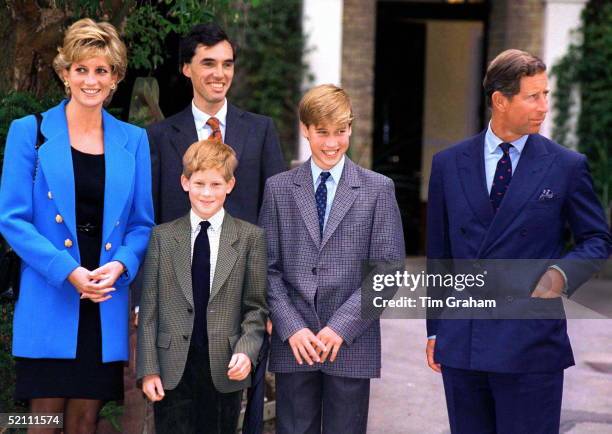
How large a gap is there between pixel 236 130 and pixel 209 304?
938 millimetres

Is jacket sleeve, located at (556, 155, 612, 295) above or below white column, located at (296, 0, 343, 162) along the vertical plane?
below

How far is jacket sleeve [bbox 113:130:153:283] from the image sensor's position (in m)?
3.61

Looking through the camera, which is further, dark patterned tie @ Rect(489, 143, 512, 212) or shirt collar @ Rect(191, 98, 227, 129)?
shirt collar @ Rect(191, 98, 227, 129)

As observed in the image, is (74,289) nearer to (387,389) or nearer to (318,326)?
(318,326)

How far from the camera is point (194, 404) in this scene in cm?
357

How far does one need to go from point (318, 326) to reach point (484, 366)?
0.62 meters

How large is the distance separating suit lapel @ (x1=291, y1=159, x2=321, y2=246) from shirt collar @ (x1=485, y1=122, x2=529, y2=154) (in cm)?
67

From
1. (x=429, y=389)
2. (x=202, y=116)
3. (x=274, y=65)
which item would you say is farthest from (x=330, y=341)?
(x=274, y=65)

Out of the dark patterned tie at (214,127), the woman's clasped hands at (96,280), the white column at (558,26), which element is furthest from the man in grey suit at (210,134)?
the white column at (558,26)

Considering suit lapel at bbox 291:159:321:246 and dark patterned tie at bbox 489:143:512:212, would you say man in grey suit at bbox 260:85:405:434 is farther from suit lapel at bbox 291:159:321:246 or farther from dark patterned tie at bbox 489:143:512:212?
dark patterned tie at bbox 489:143:512:212

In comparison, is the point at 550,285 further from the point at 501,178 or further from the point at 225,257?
the point at 225,257

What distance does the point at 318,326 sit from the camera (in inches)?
140

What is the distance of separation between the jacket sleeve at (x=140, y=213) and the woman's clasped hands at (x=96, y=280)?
3.7 inches

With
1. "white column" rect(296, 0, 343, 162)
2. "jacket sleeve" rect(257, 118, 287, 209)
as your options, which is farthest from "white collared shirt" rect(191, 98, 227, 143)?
"white column" rect(296, 0, 343, 162)
